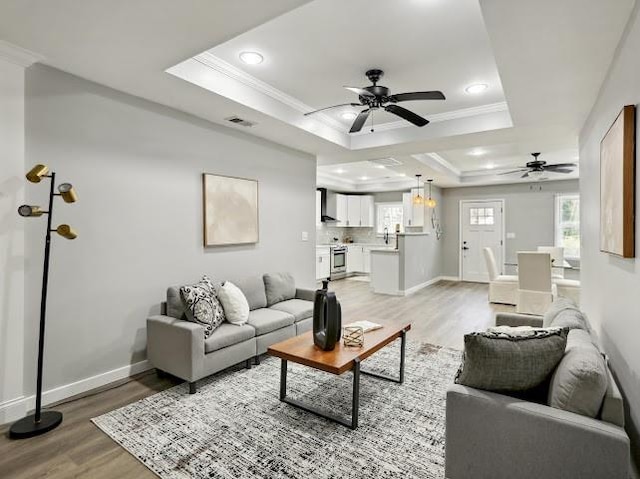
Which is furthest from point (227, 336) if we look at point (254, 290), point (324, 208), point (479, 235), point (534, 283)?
point (479, 235)

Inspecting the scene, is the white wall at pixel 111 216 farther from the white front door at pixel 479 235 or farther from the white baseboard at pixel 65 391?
the white front door at pixel 479 235

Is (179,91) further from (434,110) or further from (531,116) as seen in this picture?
(531,116)

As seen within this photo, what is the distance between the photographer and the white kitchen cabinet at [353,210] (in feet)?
33.1

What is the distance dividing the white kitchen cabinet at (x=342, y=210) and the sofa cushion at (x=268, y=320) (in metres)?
6.07

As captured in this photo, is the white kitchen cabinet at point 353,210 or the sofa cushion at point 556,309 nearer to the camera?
the sofa cushion at point 556,309

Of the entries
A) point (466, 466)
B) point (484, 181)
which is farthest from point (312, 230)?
point (484, 181)

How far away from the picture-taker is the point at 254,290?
4.01 m

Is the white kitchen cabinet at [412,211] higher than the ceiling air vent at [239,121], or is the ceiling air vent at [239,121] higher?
the ceiling air vent at [239,121]

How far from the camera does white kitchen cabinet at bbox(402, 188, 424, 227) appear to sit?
8508 mm

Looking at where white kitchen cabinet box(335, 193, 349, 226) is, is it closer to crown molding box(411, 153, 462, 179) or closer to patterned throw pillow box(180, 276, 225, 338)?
crown molding box(411, 153, 462, 179)

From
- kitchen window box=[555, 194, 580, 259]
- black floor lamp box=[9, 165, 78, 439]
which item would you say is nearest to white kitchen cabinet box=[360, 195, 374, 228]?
kitchen window box=[555, 194, 580, 259]

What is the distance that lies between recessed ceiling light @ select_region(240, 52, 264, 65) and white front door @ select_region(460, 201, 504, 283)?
754 cm

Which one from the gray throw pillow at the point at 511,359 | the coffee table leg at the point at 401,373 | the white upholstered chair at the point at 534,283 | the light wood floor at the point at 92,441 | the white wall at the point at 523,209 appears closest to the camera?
the gray throw pillow at the point at 511,359

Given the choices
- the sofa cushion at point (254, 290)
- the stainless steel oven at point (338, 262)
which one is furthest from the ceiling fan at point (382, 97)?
the stainless steel oven at point (338, 262)
